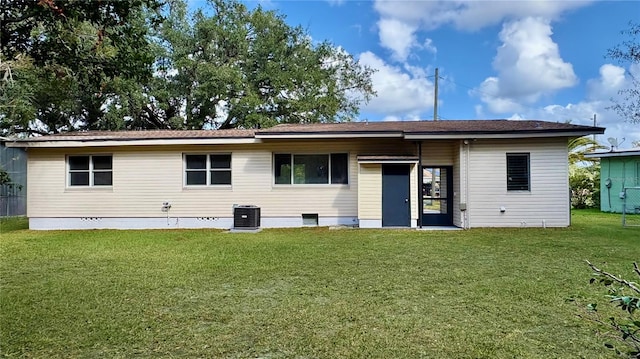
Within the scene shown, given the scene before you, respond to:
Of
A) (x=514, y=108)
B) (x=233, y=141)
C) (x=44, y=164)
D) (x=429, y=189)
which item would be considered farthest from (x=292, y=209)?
(x=514, y=108)

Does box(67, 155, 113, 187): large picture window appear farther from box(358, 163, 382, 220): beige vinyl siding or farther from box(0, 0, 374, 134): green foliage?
box(358, 163, 382, 220): beige vinyl siding

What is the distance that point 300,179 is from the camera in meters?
12.7

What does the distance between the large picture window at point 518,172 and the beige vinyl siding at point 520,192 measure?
12 centimetres

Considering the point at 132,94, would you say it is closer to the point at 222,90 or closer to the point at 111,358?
the point at 222,90

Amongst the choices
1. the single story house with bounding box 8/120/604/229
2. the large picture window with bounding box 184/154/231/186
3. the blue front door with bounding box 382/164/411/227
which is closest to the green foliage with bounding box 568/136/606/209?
the single story house with bounding box 8/120/604/229

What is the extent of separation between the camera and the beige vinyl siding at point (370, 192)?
38.6ft

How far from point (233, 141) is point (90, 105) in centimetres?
1189

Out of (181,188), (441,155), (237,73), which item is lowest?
(181,188)

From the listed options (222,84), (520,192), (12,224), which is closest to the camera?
(520,192)

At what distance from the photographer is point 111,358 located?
316cm

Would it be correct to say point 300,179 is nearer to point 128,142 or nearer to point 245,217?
point 245,217

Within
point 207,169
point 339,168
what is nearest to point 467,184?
point 339,168

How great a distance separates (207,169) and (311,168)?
131 inches

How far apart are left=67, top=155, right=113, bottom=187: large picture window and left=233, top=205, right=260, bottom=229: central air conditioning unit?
176 inches
